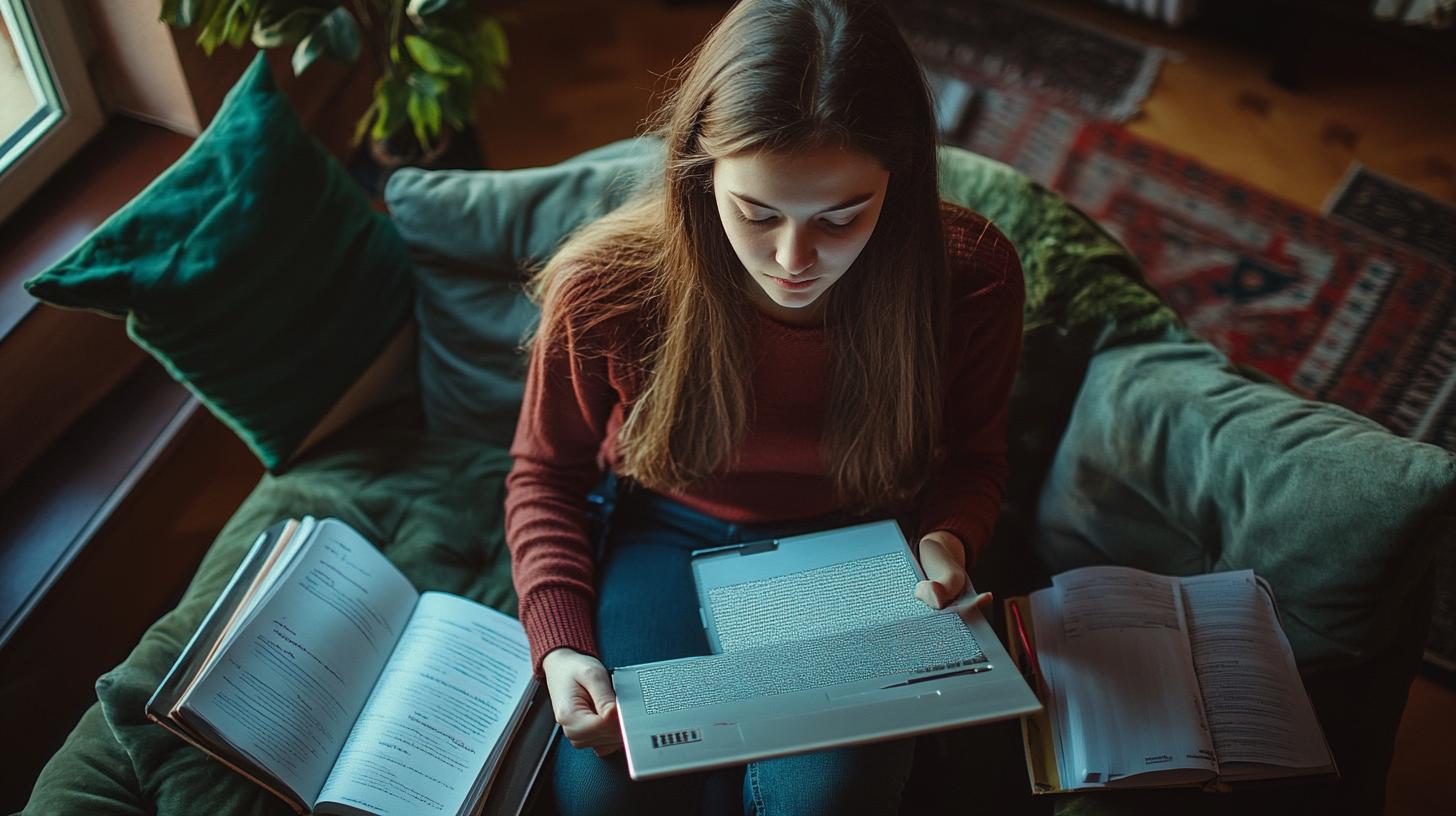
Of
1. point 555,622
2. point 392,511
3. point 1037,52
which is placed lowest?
point 392,511

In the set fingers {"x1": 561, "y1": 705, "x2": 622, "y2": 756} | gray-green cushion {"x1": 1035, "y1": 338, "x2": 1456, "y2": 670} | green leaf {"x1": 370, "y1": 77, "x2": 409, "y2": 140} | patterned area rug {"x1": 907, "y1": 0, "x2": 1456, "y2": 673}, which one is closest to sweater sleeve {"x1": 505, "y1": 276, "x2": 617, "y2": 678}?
fingers {"x1": 561, "y1": 705, "x2": 622, "y2": 756}

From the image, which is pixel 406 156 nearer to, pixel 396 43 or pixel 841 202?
pixel 396 43

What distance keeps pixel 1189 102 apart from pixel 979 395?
1.57 m

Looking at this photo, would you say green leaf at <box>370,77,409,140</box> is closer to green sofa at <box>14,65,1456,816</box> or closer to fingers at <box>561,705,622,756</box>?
green sofa at <box>14,65,1456,816</box>

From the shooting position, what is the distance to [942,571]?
1.19 metres

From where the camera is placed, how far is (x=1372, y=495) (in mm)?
1152

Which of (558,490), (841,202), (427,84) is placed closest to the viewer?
(841,202)

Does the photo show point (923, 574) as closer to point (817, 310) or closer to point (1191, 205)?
point (817, 310)

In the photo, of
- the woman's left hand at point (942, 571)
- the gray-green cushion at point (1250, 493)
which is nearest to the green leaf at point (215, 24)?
the woman's left hand at point (942, 571)

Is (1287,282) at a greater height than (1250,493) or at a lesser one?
lesser

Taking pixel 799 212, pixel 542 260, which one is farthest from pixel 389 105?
pixel 799 212

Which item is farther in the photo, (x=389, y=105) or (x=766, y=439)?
(x=389, y=105)

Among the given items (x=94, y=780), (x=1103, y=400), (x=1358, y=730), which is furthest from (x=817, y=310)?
(x=94, y=780)

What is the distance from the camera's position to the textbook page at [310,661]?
1.17 metres
